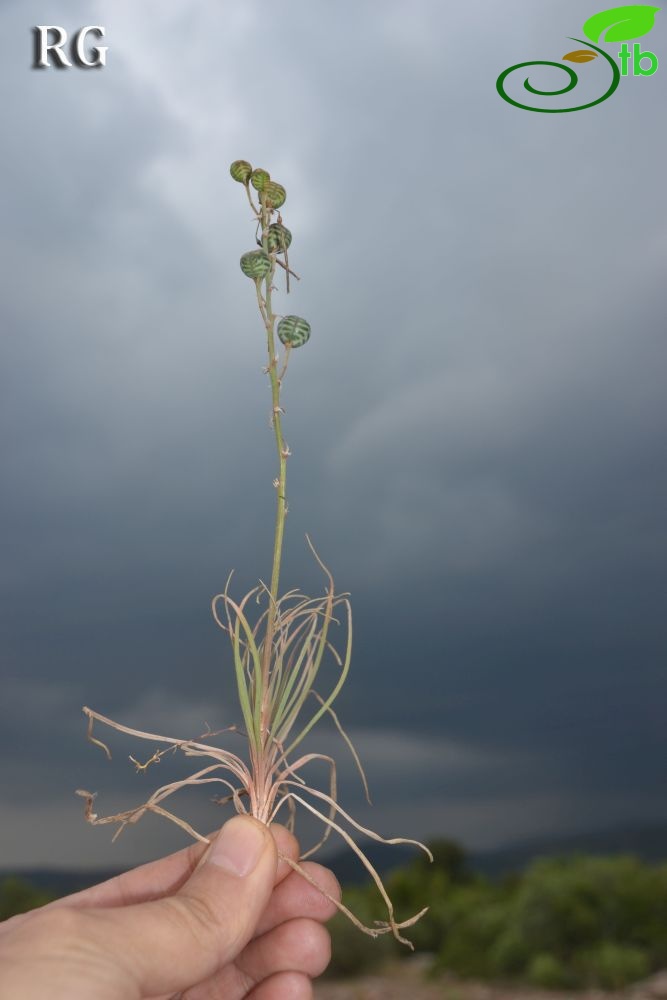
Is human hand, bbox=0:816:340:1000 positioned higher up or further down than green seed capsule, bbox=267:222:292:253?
further down

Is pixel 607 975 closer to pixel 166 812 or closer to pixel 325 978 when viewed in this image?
pixel 325 978

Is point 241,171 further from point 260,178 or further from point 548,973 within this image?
point 548,973

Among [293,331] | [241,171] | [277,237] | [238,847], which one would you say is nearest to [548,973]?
[238,847]

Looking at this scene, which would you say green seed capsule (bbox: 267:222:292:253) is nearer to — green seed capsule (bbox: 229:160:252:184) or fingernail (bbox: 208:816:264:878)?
green seed capsule (bbox: 229:160:252:184)

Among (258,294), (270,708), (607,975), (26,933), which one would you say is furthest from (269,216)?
(607,975)

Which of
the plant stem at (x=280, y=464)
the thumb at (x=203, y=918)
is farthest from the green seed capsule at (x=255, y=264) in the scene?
the thumb at (x=203, y=918)

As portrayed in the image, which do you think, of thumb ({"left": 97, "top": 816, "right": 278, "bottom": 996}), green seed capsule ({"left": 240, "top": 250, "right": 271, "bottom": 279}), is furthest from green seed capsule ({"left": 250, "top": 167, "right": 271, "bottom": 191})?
thumb ({"left": 97, "top": 816, "right": 278, "bottom": 996})
